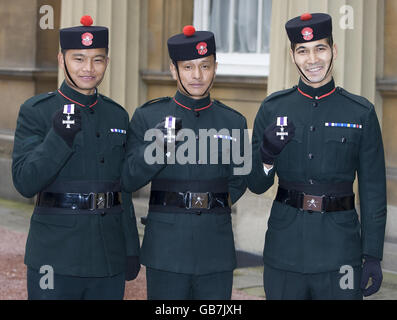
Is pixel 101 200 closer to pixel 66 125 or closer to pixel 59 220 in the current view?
pixel 59 220

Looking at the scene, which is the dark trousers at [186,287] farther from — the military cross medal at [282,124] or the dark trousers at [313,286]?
the military cross medal at [282,124]

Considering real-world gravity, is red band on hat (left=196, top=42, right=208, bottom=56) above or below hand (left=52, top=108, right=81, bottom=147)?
above

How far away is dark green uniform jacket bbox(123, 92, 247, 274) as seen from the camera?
15.0ft

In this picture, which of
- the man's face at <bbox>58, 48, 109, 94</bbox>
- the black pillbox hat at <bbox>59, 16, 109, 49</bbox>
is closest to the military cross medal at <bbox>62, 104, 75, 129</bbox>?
the man's face at <bbox>58, 48, 109, 94</bbox>

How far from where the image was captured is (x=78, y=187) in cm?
453

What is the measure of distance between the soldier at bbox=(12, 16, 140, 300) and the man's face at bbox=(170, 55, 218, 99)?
0.42m

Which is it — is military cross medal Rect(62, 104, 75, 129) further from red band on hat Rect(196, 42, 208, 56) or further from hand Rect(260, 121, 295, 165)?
hand Rect(260, 121, 295, 165)

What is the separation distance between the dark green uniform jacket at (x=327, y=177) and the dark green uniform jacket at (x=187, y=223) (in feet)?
0.77

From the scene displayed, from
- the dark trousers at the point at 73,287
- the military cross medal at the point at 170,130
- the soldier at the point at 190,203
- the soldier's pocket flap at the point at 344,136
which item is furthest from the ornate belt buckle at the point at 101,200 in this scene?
the soldier's pocket flap at the point at 344,136

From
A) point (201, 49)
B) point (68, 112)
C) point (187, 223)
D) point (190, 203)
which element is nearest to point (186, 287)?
point (187, 223)

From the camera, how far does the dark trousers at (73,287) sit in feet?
14.7

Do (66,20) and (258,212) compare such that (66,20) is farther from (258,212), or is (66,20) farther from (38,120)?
(38,120)

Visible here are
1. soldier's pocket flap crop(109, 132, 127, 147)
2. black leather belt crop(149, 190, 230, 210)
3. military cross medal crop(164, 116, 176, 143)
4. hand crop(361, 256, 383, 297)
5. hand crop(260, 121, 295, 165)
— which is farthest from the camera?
soldier's pocket flap crop(109, 132, 127, 147)
